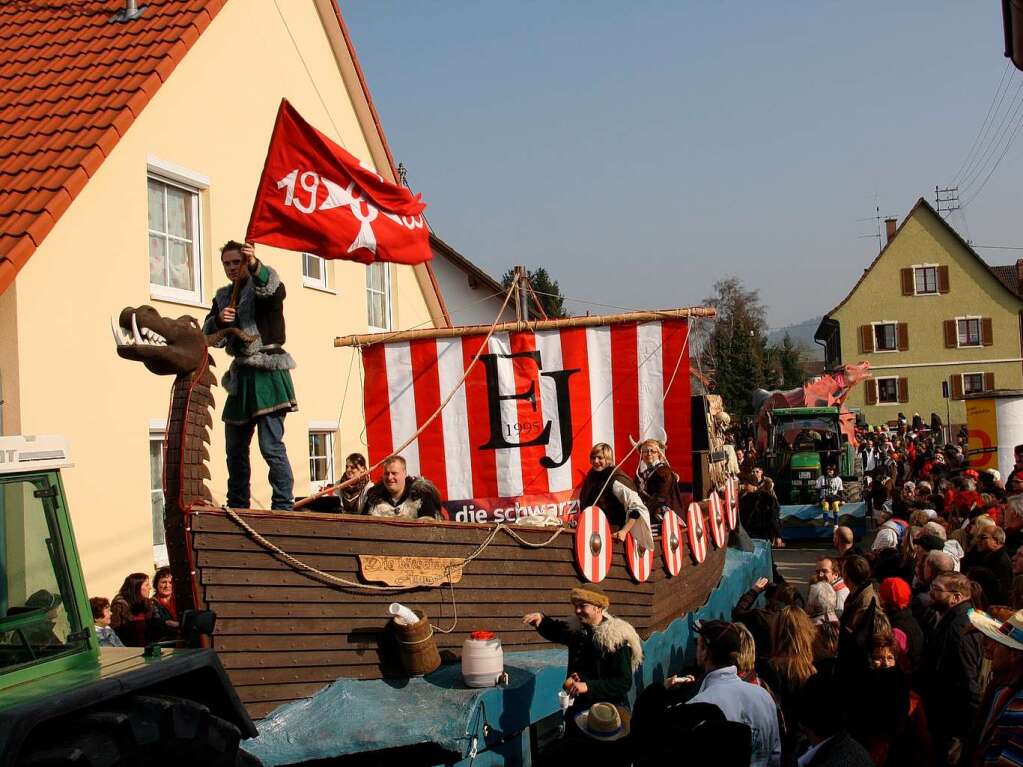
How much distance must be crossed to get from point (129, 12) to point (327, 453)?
6.14 meters

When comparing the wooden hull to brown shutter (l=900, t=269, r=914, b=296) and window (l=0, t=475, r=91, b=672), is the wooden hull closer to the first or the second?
window (l=0, t=475, r=91, b=672)

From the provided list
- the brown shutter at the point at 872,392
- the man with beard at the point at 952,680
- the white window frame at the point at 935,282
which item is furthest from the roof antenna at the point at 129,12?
the white window frame at the point at 935,282

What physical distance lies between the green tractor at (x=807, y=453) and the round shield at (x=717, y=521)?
13.9 metres

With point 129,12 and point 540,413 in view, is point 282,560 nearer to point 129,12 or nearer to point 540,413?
point 540,413

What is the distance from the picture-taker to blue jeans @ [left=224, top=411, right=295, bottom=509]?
282 inches

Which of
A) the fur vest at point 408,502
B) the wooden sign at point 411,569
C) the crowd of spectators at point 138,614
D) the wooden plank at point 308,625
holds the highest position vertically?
the fur vest at point 408,502

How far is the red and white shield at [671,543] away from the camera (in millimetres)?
10055

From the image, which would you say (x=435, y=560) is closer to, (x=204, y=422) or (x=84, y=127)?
(x=204, y=422)

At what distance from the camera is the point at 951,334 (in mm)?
54906

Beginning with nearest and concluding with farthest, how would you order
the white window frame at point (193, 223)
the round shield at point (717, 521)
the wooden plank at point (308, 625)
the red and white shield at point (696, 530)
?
the wooden plank at point (308, 625)
the red and white shield at point (696, 530)
the white window frame at point (193, 223)
the round shield at point (717, 521)

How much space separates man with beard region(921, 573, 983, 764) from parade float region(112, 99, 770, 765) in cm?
234

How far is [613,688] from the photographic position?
6.51 m

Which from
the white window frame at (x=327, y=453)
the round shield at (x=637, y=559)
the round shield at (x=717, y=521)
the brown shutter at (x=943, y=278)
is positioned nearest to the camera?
the round shield at (x=637, y=559)

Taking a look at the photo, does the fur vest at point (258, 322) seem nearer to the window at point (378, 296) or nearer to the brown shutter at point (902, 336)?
the window at point (378, 296)
